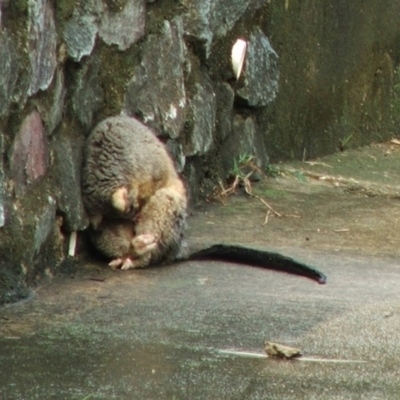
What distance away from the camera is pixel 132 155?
197 inches

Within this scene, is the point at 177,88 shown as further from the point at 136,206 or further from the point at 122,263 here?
the point at 122,263

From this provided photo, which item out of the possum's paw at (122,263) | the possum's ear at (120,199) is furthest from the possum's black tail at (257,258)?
the possum's ear at (120,199)

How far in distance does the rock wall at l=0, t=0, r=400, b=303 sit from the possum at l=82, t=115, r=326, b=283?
9 centimetres

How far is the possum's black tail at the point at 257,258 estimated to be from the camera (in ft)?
16.0

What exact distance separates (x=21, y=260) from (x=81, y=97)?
2.75 feet

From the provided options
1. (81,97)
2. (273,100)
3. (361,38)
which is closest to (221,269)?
(81,97)

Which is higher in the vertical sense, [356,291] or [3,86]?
[3,86]

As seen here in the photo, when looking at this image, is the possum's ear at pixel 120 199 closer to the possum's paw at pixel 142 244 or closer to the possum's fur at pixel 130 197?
the possum's fur at pixel 130 197

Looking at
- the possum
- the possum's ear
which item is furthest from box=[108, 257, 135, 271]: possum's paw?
the possum's ear

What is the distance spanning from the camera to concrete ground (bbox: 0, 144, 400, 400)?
11.5ft

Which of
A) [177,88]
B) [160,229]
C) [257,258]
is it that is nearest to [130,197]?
[160,229]

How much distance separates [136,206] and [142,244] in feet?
0.58

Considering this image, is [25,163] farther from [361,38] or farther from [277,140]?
[361,38]

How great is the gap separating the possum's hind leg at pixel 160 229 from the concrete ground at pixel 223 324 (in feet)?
0.28
